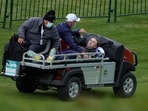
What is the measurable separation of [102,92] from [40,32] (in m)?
1.67

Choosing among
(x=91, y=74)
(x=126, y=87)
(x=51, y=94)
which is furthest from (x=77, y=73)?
(x=126, y=87)

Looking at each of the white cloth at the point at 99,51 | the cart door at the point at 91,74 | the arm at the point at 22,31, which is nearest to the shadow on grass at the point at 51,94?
the cart door at the point at 91,74

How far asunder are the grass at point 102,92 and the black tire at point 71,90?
0.13m

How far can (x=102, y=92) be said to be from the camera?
11367mm

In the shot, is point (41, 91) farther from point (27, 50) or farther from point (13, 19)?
point (13, 19)

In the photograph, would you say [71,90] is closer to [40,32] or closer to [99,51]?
[99,51]

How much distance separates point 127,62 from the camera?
37.3ft

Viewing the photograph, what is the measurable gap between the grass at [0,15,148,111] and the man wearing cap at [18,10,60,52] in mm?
876

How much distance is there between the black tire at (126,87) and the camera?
37.1 ft

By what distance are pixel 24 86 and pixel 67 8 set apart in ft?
31.0

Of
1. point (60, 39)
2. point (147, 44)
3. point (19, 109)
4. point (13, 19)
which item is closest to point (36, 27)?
point (60, 39)

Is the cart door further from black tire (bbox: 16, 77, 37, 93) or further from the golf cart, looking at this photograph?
black tire (bbox: 16, 77, 37, 93)

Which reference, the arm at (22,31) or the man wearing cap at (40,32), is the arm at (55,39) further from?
the arm at (22,31)

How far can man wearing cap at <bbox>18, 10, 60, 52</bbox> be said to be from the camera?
1055 cm
